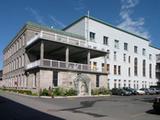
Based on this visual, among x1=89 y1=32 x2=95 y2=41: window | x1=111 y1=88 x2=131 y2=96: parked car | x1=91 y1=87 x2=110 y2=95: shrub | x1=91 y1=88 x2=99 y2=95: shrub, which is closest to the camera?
x1=91 y1=88 x2=99 y2=95: shrub

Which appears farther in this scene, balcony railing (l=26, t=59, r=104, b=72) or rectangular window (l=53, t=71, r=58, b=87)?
rectangular window (l=53, t=71, r=58, b=87)

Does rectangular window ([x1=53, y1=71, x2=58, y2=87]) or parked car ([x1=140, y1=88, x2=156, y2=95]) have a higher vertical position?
rectangular window ([x1=53, y1=71, x2=58, y2=87])

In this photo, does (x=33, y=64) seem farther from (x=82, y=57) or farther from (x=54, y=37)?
(x=82, y=57)

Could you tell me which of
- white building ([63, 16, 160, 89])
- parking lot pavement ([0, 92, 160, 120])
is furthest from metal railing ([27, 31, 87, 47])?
parking lot pavement ([0, 92, 160, 120])

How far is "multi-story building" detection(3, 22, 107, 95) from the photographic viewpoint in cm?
3328

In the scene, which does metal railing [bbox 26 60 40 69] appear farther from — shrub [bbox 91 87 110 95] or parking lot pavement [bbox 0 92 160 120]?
parking lot pavement [bbox 0 92 160 120]

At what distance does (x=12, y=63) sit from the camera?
172 feet

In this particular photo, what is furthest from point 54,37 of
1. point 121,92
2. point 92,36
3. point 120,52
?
point 120,52

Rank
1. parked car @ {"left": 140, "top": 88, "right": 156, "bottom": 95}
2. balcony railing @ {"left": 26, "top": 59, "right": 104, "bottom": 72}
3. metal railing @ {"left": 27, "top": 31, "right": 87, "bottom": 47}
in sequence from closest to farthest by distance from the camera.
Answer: balcony railing @ {"left": 26, "top": 59, "right": 104, "bottom": 72} < metal railing @ {"left": 27, "top": 31, "right": 87, "bottom": 47} < parked car @ {"left": 140, "top": 88, "right": 156, "bottom": 95}

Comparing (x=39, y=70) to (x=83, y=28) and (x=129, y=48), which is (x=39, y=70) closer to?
(x=83, y=28)

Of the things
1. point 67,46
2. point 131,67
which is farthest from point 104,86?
point 131,67

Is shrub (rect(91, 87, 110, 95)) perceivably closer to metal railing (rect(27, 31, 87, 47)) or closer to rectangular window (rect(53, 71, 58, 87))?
rectangular window (rect(53, 71, 58, 87))

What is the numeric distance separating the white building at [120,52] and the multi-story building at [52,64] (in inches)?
136

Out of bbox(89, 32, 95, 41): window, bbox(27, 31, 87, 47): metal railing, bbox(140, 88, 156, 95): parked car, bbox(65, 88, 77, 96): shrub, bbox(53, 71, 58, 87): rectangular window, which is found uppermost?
bbox(89, 32, 95, 41): window
